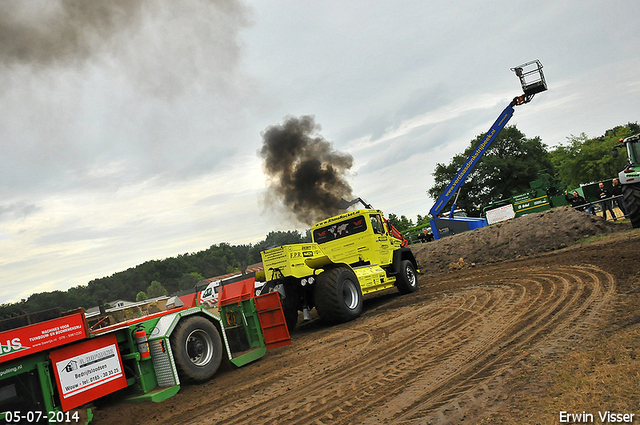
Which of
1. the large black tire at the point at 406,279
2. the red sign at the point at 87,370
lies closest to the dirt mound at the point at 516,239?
the large black tire at the point at 406,279

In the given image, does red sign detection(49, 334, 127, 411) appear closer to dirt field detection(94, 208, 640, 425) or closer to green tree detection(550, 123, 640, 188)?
dirt field detection(94, 208, 640, 425)

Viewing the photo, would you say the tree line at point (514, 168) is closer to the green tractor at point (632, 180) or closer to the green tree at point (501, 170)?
the green tree at point (501, 170)

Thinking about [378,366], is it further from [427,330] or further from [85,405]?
[85,405]

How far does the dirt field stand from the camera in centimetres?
399

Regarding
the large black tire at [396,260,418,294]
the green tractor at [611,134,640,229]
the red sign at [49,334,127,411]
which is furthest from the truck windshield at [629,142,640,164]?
the red sign at [49,334,127,411]

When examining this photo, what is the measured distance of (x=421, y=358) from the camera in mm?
5773

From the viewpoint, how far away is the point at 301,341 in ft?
28.6

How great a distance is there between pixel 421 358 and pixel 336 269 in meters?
4.22

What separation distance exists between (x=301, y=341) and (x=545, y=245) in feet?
35.2

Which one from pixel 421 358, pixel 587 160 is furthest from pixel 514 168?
pixel 421 358

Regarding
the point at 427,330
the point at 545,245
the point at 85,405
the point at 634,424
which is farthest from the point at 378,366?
the point at 545,245

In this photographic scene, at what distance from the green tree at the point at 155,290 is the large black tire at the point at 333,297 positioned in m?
67.8

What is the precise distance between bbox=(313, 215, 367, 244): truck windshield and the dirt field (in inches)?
101

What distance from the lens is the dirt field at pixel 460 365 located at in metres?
3.99
